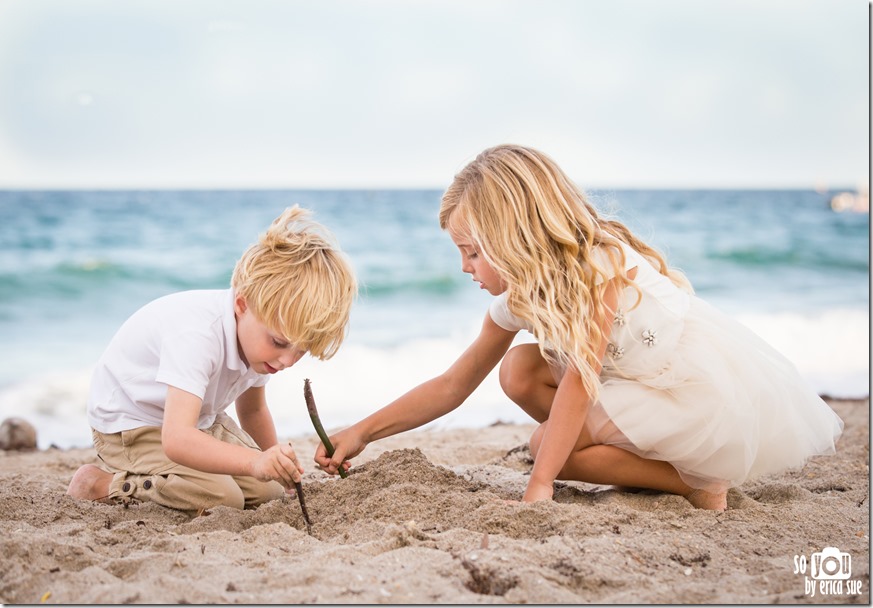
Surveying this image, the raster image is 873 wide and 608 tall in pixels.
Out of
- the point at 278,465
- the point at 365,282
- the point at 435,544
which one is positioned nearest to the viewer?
the point at 435,544

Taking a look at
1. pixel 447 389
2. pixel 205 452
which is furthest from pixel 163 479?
pixel 447 389

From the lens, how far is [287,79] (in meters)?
14.0

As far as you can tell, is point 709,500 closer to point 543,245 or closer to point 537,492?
point 537,492

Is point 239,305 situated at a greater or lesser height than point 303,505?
greater

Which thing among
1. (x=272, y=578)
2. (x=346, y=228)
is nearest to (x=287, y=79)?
(x=346, y=228)

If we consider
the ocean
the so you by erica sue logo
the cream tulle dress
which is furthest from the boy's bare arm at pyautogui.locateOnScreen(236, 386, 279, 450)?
the so you by erica sue logo

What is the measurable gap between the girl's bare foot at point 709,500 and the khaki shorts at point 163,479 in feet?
4.99

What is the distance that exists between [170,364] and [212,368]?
0.17 metres

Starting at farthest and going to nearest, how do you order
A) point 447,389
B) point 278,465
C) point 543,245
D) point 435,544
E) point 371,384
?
point 371,384
point 447,389
point 543,245
point 278,465
point 435,544

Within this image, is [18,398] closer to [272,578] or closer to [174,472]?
[174,472]

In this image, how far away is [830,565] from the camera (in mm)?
2029

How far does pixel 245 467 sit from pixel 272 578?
0.62 metres

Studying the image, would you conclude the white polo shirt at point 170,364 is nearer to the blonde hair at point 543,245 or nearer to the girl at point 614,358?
the girl at point 614,358

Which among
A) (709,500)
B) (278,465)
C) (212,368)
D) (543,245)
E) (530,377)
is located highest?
(543,245)
